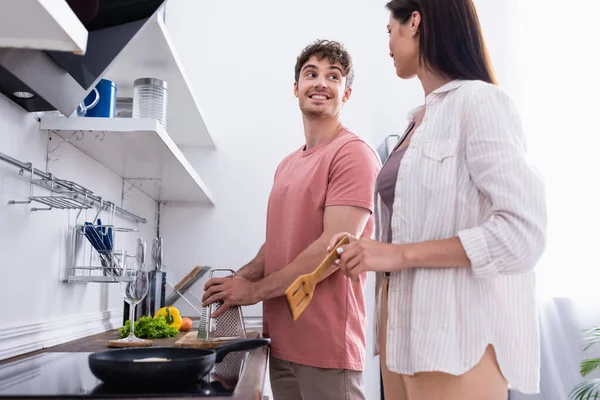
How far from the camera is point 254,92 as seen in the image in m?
2.93

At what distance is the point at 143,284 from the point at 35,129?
0.46 m

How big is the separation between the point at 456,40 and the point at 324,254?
0.57m

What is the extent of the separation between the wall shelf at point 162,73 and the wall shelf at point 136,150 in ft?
0.58

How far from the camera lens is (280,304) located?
1496 mm

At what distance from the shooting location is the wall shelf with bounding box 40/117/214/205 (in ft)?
4.96

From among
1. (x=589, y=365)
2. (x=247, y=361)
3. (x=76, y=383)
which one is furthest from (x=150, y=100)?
(x=589, y=365)

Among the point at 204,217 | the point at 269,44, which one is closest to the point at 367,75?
the point at 269,44

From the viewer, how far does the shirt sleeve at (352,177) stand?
1.43m

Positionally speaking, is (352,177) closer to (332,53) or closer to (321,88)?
(321,88)

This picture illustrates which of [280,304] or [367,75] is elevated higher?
[367,75]

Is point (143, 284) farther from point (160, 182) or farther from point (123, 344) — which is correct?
point (160, 182)

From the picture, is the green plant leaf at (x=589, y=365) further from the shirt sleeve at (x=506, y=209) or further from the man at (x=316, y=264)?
the shirt sleeve at (x=506, y=209)

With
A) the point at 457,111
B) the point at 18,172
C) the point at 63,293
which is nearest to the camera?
the point at 457,111

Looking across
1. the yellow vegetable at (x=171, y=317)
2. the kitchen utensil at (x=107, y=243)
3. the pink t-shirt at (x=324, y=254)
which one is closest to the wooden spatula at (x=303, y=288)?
the pink t-shirt at (x=324, y=254)
